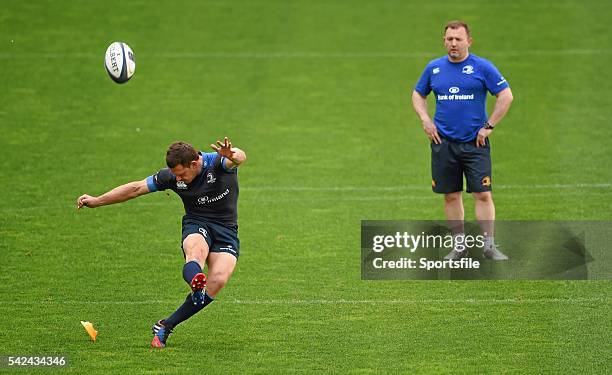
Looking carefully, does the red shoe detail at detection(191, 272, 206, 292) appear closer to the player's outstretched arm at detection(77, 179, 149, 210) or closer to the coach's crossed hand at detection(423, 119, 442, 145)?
the player's outstretched arm at detection(77, 179, 149, 210)

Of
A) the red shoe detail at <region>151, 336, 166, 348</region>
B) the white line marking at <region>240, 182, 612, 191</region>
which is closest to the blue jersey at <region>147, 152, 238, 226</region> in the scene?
the red shoe detail at <region>151, 336, 166, 348</region>

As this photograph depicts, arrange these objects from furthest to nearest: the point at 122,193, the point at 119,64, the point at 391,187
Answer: the point at 391,187 → the point at 119,64 → the point at 122,193

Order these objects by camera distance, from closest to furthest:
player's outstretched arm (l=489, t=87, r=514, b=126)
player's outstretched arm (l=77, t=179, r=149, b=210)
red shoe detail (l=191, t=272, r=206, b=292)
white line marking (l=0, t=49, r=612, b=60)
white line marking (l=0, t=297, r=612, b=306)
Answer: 1. red shoe detail (l=191, t=272, r=206, b=292)
2. player's outstretched arm (l=77, t=179, r=149, b=210)
3. white line marking (l=0, t=297, r=612, b=306)
4. player's outstretched arm (l=489, t=87, r=514, b=126)
5. white line marking (l=0, t=49, r=612, b=60)

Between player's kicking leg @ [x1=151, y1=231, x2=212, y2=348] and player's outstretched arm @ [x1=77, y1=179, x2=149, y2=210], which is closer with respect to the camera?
player's kicking leg @ [x1=151, y1=231, x2=212, y2=348]

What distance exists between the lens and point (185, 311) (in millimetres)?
11320

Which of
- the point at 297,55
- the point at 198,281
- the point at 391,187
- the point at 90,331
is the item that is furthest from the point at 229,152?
the point at 297,55

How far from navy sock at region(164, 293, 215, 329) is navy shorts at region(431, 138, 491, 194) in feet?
12.8

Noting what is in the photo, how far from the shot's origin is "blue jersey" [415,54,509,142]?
45.5ft

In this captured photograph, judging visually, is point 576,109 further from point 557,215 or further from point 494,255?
point 494,255

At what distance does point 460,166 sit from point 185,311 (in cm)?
427

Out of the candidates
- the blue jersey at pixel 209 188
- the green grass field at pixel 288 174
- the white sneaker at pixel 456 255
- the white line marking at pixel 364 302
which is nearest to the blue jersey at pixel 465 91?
the white sneaker at pixel 456 255

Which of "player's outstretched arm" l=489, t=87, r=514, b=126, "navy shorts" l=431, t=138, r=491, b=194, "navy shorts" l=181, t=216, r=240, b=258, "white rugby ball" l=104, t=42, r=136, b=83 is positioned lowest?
"navy shorts" l=181, t=216, r=240, b=258

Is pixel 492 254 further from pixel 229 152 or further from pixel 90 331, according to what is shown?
pixel 90 331

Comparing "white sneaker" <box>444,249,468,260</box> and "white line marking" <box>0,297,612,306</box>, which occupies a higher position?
"white sneaker" <box>444,249,468,260</box>
